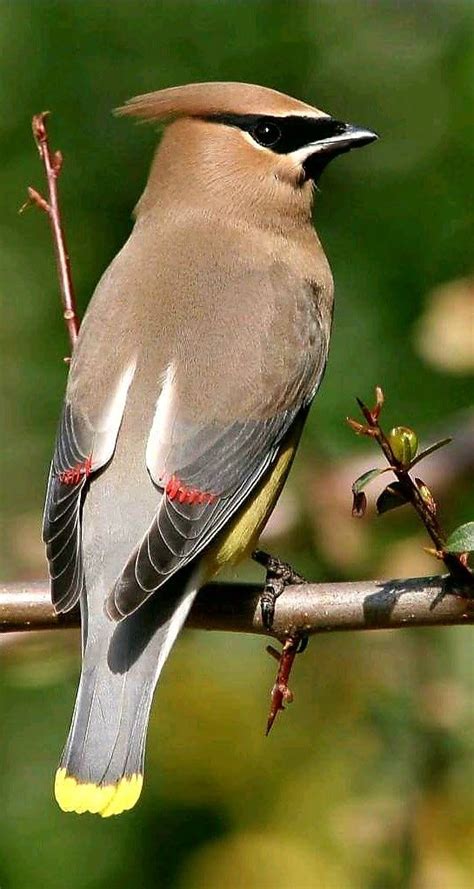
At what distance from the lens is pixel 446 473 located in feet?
16.5

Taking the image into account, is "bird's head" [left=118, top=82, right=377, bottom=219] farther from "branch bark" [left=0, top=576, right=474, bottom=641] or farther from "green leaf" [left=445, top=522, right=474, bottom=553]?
"green leaf" [left=445, top=522, right=474, bottom=553]

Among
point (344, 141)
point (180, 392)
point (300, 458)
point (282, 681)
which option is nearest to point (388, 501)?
point (282, 681)

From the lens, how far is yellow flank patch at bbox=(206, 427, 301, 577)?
4.32 m

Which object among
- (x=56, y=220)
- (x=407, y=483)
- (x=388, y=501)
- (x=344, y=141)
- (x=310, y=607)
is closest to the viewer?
(x=407, y=483)

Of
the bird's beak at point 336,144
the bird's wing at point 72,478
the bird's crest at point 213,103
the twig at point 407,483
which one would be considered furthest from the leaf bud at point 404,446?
the bird's crest at point 213,103

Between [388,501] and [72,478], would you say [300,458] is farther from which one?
[388,501]

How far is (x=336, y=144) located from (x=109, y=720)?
1754 mm

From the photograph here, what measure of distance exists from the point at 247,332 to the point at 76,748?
1087mm

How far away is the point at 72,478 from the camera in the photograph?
14.0ft

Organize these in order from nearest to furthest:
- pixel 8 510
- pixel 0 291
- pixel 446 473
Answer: pixel 446 473
pixel 8 510
pixel 0 291

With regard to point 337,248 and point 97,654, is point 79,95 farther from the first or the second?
point 97,654

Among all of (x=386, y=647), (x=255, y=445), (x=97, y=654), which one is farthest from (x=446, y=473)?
(x=97, y=654)

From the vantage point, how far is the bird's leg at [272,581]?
13.3ft

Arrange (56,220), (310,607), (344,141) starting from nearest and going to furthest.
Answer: (310,607), (56,220), (344,141)
